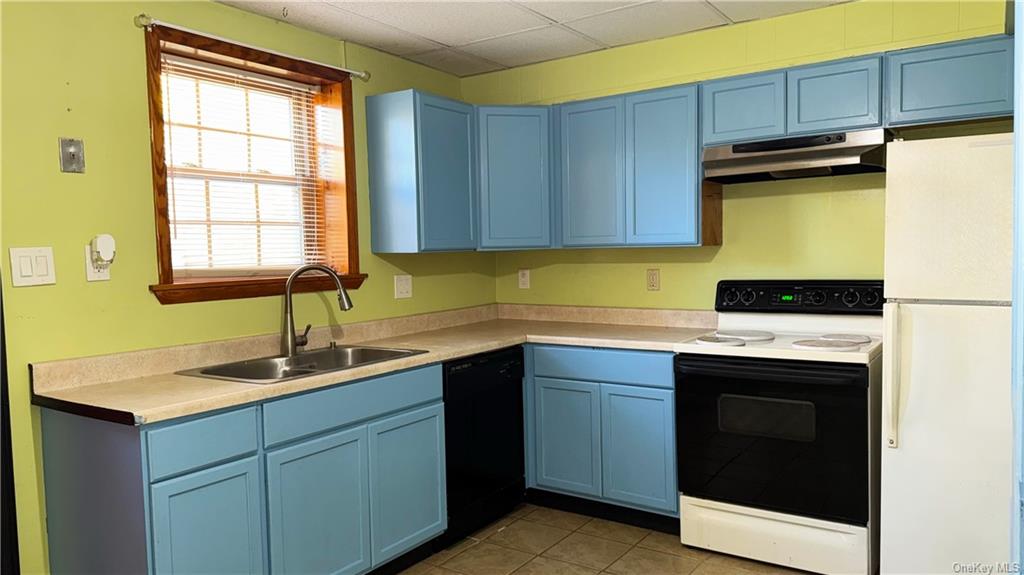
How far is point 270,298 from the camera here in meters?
3.06

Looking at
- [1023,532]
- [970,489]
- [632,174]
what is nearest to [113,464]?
[1023,532]

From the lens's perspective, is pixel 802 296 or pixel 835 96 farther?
pixel 802 296

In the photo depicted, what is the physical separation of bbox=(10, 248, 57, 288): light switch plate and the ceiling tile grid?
1209mm

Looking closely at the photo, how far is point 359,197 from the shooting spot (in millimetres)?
3465

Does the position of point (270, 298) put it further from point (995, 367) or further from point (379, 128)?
point (995, 367)

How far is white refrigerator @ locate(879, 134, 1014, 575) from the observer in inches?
92.7

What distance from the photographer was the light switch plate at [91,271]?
244 centimetres

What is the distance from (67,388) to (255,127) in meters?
1.27

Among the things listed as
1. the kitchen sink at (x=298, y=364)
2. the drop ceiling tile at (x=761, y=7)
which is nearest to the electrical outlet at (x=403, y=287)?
the kitchen sink at (x=298, y=364)

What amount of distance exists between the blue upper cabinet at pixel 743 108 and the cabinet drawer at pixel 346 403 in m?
1.62

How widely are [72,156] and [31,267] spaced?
0.39m

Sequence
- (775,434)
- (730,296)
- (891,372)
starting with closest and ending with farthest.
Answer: (891,372), (775,434), (730,296)

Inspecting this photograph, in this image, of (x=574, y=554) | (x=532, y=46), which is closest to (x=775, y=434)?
(x=574, y=554)

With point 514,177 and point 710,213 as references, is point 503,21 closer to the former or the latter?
point 514,177
